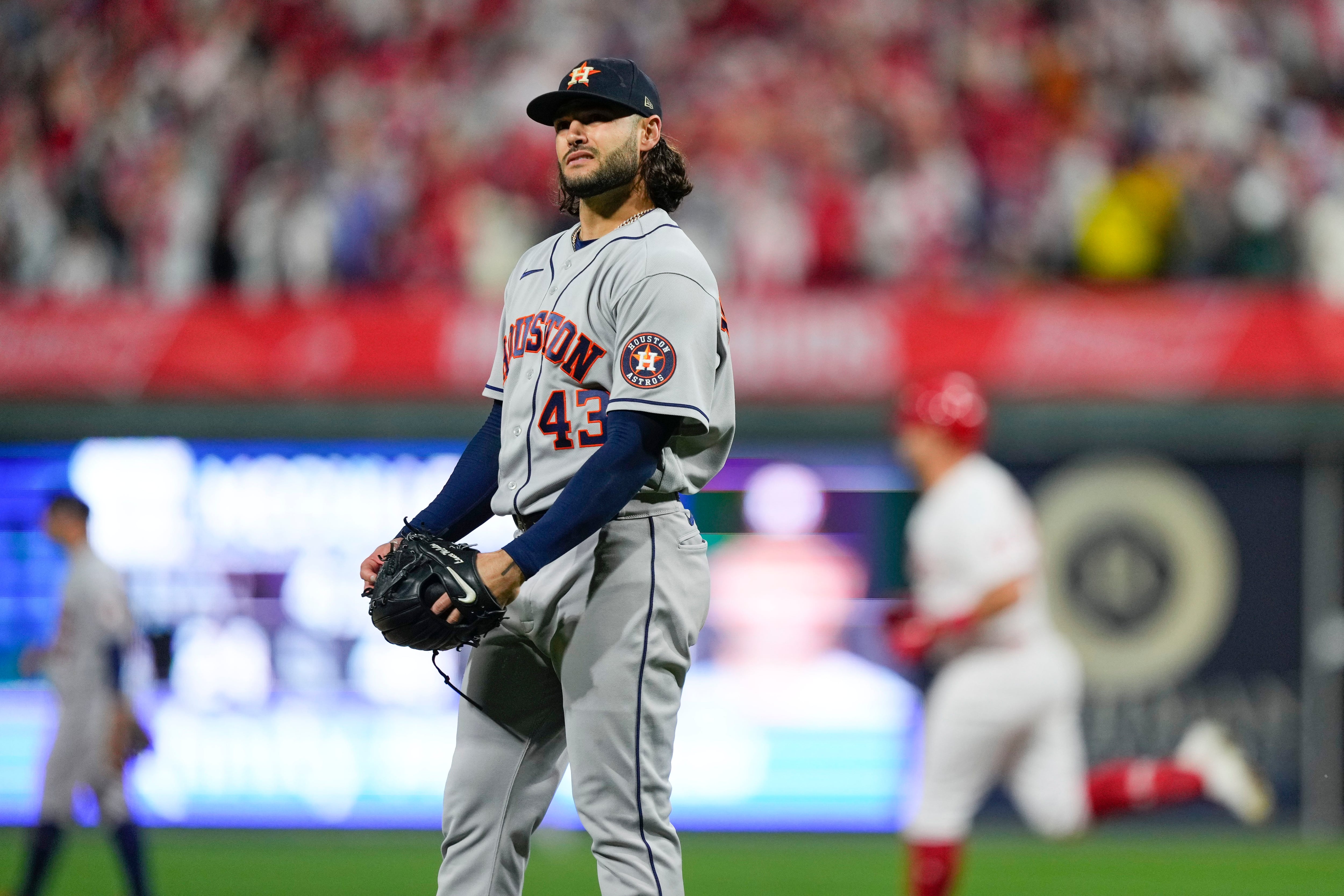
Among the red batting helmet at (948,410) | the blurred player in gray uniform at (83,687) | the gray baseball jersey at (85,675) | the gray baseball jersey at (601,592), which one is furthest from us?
the gray baseball jersey at (85,675)

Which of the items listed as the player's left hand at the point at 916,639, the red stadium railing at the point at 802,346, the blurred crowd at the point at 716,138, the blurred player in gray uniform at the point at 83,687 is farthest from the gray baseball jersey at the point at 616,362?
the blurred crowd at the point at 716,138

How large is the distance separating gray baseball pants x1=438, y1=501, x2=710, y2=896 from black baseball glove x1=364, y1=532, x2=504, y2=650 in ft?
0.54

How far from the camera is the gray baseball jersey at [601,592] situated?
3264 millimetres

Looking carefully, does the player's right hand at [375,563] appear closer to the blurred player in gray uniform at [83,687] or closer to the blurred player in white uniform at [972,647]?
the blurred player in white uniform at [972,647]

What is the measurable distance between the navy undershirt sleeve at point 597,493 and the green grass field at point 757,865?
4.38 m

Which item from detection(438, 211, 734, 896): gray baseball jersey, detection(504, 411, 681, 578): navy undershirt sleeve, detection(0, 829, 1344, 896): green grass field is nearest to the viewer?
detection(504, 411, 681, 578): navy undershirt sleeve

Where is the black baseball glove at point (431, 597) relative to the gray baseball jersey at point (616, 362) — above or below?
below

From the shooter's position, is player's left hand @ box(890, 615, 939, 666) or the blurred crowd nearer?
player's left hand @ box(890, 615, 939, 666)

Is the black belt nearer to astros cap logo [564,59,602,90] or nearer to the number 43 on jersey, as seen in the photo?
the number 43 on jersey

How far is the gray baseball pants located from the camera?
327cm

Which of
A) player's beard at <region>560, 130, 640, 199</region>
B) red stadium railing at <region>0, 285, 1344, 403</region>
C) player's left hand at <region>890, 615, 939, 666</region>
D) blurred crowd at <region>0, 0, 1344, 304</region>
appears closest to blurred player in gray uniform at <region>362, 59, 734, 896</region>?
player's beard at <region>560, 130, 640, 199</region>

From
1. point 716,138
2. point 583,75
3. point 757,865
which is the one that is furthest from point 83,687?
point 716,138

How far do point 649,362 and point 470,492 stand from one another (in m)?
0.65

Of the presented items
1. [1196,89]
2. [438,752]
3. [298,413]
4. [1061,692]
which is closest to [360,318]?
[298,413]
